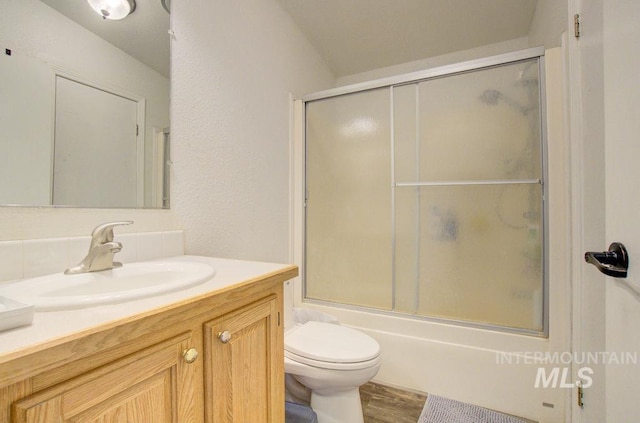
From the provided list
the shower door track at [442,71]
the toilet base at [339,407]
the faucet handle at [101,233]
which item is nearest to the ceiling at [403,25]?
the shower door track at [442,71]

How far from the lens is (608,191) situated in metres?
0.76

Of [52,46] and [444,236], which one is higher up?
[52,46]

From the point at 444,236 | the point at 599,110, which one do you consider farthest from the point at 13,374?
the point at 444,236

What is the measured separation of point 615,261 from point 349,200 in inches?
55.7

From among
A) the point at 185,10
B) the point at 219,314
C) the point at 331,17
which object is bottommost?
the point at 219,314

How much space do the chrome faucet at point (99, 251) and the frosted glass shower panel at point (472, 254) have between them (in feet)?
→ 5.01

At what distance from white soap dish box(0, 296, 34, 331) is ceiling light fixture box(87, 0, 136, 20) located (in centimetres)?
98

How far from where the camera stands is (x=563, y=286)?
133 cm

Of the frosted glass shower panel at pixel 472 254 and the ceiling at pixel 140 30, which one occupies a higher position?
the ceiling at pixel 140 30

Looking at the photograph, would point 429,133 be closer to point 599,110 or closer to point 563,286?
point 599,110

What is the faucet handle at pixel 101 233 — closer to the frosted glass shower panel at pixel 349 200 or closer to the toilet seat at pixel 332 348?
the toilet seat at pixel 332 348

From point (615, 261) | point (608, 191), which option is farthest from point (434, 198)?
point (615, 261)

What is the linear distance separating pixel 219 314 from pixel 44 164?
2.23ft

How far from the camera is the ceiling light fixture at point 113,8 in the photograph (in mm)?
910
